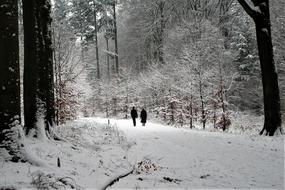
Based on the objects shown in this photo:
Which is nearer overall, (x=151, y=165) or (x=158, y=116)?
(x=151, y=165)

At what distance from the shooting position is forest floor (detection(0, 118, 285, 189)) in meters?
6.07

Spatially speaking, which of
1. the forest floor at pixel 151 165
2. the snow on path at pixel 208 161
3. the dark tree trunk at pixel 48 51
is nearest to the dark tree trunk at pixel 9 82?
the forest floor at pixel 151 165

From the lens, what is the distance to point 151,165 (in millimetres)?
9430

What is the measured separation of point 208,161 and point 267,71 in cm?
712

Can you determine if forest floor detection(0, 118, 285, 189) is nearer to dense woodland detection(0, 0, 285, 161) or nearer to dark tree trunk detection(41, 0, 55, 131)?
dense woodland detection(0, 0, 285, 161)

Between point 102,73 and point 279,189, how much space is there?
57073 mm

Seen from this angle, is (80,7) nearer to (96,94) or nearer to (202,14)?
(96,94)

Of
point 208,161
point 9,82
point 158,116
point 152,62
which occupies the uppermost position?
point 152,62

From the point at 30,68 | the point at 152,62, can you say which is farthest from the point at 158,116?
the point at 30,68

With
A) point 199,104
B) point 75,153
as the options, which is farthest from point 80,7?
point 75,153

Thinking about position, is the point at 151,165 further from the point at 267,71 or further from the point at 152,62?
the point at 152,62

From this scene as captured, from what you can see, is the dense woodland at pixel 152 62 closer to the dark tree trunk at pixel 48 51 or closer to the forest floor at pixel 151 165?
the dark tree trunk at pixel 48 51

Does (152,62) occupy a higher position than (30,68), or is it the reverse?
(152,62)

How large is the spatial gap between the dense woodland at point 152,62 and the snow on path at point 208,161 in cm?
288
